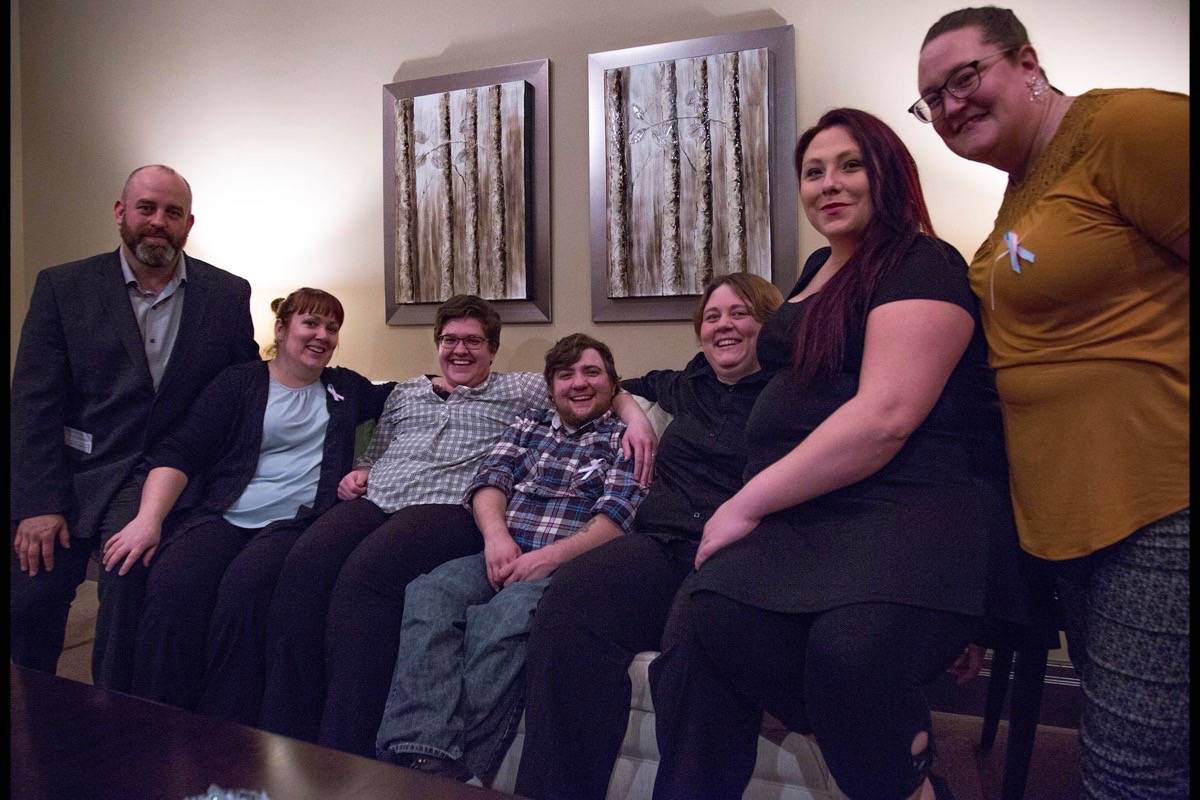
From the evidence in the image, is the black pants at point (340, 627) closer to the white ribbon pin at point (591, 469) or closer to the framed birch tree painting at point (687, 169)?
the white ribbon pin at point (591, 469)

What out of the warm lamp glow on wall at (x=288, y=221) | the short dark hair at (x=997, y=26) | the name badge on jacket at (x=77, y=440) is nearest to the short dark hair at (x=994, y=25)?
the short dark hair at (x=997, y=26)

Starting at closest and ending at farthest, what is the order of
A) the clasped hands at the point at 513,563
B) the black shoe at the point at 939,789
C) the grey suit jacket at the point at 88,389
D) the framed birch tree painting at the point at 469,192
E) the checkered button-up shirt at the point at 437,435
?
the black shoe at the point at 939,789 < the clasped hands at the point at 513,563 < the grey suit jacket at the point at 88,389 < the checkered button-up shirt at the point at 437,435 < the framed birch tree painting at the point at 469,192

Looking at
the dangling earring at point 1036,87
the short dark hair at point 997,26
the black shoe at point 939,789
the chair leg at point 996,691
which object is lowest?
the chair leg at point 996,691

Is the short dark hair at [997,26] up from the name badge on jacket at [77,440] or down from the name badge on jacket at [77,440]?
up

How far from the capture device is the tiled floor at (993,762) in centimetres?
177

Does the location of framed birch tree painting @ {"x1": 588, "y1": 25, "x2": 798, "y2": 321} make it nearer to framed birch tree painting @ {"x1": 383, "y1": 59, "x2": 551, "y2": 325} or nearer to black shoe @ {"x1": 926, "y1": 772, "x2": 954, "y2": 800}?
framed birch tree painting @ {"x1": 383, "y1": 59, "x2": 551, "y2": 325}

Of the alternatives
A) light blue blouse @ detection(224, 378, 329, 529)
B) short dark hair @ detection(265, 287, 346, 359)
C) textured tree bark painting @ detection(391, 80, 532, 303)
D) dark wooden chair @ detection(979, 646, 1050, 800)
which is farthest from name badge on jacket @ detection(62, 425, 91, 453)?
dark wooden chair @ detection(979, 646, 1050, 800)

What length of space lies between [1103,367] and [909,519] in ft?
1.12

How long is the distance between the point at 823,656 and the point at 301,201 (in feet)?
9.49

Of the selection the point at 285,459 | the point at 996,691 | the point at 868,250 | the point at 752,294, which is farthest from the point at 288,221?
the point at 996,691

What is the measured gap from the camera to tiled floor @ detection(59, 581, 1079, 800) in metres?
1.77

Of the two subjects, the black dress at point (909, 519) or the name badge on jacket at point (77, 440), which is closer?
the black dress at point (909, 519)

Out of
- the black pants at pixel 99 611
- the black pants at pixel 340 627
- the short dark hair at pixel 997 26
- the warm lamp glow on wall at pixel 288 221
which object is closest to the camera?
the short dark hair at pixel 997 26

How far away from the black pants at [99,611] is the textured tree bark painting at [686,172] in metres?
1.66
